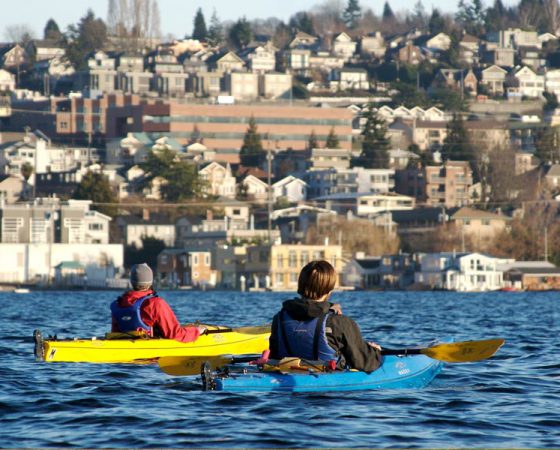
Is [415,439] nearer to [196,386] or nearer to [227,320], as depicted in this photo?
[196,386]

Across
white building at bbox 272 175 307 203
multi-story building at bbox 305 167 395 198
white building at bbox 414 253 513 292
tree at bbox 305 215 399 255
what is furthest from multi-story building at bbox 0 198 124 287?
multi-story building at bbox 305 167 395 198

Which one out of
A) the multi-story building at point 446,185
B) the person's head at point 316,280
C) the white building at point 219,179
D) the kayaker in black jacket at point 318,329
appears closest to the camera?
the person's head at point 316,280

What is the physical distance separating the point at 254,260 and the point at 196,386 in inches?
4715

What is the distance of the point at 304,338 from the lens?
60.4 ft

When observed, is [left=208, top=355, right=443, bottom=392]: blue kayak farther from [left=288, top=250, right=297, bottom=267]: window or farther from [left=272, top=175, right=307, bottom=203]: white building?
[left=272, top=175, right=307, bottom=203]: white building

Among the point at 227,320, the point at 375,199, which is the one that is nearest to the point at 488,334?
the point at 227,320

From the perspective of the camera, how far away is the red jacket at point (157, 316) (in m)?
22.4

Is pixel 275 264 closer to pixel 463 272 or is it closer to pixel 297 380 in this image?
pixel 463 272

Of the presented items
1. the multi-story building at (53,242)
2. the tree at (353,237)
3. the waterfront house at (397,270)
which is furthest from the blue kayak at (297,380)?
the tree at (353,237)

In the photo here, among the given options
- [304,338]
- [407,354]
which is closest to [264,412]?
[304,338]

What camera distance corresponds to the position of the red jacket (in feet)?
73.6

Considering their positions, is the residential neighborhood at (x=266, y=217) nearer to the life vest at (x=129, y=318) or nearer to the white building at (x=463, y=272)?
the white building at (x=463, y=272)

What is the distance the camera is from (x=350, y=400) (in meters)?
18.8

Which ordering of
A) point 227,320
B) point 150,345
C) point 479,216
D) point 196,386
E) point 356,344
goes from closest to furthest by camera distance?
point 356,344, point 196,386, point 150,345, point 227,320, point 479,216
